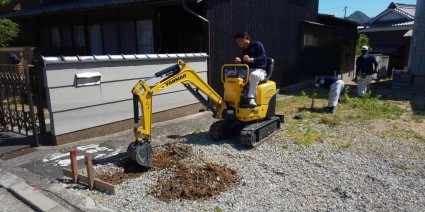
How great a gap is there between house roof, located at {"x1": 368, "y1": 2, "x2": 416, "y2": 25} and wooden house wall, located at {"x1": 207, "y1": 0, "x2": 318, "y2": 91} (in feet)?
63.2

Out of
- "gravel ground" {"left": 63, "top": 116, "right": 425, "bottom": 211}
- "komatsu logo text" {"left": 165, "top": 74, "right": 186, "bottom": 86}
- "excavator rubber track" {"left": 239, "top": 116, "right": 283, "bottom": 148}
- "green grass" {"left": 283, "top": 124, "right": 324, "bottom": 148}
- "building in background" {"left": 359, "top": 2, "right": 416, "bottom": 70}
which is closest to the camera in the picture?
"gravel ground" {"left": 63, "top": 116, "right": 425, "bottom": 211}

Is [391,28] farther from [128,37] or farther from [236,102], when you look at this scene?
[236,102]

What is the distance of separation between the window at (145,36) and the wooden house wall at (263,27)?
2.26 m

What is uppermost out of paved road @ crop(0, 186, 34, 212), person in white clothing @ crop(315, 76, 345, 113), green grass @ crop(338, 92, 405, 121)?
person in white clothing @ crop(315, 76, 345, 113)

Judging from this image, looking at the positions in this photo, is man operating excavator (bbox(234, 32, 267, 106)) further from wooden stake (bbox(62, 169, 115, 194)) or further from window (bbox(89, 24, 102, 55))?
window (bbox(89, 24, 102, 55))

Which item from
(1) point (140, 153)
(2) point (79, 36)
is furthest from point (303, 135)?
(2) point (79, 36)

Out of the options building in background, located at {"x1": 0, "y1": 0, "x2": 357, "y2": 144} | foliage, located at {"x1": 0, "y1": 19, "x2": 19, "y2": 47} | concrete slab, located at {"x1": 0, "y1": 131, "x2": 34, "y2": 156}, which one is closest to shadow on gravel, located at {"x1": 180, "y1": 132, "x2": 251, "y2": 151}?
building in background, located at {"x1": 0, "y1": 0, "x2": 357, "y2": 144}

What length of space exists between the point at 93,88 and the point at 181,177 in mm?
3268

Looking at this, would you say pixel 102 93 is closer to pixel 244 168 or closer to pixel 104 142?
pixel 104 142

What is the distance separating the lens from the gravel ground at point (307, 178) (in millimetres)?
4055

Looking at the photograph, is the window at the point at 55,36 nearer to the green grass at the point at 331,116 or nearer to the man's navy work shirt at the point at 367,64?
the green grass at the point at 331,116

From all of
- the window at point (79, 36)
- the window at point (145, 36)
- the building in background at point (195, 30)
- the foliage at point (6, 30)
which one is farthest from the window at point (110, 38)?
the foliage at point (6, 30)

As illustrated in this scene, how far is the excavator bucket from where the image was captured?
4766mm

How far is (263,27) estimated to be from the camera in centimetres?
1162
